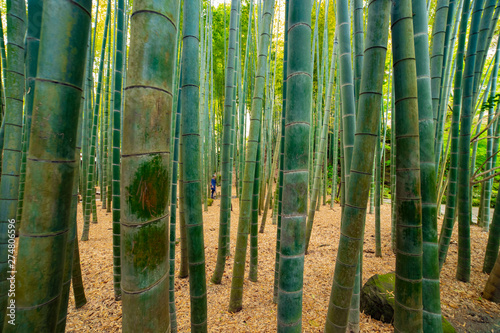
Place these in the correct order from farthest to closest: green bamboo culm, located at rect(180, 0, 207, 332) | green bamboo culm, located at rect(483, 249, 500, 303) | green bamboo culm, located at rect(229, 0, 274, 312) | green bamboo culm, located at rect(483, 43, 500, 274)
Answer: green bamboo culm, located at rect(483, 43, 500, 274), green bamboo culm, located at rect(483, 249, 500, 303), green bamboo culm, located at rect(229, 0, 274, 312), green bamboo culm, located at rect(180, 0, 207, 332)

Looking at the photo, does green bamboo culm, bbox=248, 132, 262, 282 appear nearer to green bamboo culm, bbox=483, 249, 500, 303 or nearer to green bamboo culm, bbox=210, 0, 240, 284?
green bamboo culm, bbox=210, 0, 240, 284

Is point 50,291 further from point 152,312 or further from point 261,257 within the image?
point 261,257

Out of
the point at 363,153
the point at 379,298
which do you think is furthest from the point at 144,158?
the point at 379,298

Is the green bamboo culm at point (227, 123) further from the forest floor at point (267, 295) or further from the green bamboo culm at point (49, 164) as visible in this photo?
the green bamboo culm at point (49, 164)

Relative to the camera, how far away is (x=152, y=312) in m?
0.54

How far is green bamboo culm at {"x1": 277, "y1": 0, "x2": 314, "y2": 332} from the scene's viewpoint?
794 millimetres

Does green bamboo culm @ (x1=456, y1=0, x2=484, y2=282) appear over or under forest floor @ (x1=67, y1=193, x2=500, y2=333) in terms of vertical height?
over

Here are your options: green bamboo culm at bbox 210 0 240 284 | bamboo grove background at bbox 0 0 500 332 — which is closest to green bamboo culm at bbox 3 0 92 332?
bamboo grove background at bbox 0 0 500 332

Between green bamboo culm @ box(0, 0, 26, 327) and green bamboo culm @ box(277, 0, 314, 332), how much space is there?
118 centimetres

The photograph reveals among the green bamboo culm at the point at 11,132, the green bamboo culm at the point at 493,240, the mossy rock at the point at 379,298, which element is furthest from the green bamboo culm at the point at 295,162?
the green bamboo culm at the point at 493,240

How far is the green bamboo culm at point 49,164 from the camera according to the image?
505 mm

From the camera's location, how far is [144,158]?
0.52m

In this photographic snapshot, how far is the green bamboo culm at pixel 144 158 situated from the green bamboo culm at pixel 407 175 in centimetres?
86

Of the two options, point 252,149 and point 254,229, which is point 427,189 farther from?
point 254,229
